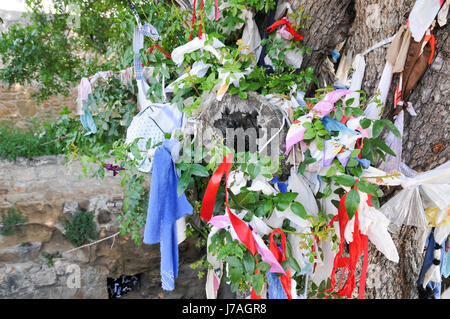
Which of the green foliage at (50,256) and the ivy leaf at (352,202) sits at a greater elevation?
the ivy leaf at (352,202)

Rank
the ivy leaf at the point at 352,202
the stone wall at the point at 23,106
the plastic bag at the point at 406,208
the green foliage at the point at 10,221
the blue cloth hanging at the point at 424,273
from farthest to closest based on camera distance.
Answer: the stone wall at the point at 23,106
the green foliage at the point at 10,221
the blue cloth hanging at the point at 424,273
the plastic bag at the point at 406,208
the ivy leaf at the point at 352,202

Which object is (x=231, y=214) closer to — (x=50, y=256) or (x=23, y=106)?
(x=50, y=256)

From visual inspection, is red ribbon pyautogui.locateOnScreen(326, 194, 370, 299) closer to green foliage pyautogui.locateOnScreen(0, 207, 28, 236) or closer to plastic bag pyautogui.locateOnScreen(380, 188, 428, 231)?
plastic bag pyautogui.locateOnScreen(380, 188, 428, 231)

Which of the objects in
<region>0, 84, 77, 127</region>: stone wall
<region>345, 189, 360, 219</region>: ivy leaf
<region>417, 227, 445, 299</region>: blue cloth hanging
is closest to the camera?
<region>345, 189, 360, 219</region>: ivy leaf

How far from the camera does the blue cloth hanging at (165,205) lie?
101cm

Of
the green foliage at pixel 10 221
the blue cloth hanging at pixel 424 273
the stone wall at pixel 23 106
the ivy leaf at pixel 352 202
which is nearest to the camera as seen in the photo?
the ivy leaf at pixel 352 202

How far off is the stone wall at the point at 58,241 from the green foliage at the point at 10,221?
0.04m

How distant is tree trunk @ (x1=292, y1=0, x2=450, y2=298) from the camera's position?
42.1 inches

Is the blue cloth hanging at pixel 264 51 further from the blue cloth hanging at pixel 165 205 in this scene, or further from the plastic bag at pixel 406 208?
the plastic bag at pixel 406 208

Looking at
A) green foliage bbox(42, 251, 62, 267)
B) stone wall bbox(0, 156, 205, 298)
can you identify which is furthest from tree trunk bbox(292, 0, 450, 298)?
green foliage bbox(42, 251, 62, 267)

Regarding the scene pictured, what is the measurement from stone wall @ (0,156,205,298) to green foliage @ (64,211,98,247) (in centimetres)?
7

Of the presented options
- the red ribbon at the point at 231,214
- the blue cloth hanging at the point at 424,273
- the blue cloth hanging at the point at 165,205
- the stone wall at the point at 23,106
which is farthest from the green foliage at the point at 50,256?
the blue cloth hanging at the point at 424,273

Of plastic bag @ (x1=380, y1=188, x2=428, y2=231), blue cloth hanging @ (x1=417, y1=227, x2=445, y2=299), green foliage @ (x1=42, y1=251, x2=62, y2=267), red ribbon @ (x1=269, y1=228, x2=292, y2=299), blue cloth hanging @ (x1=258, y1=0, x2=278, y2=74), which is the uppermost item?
blue cloth hanging @ (x1=258, y1=0, x2=278, y2=74)

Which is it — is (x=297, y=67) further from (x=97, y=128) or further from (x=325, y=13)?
(x=97, y=128)
